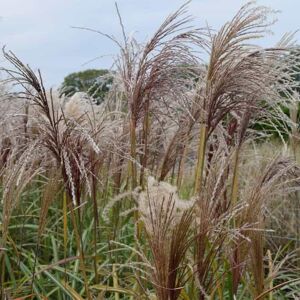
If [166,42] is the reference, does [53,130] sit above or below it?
below

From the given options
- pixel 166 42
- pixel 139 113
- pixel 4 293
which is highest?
pixel 166 42

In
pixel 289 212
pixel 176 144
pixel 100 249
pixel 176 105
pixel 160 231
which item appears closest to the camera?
pixel 160 231

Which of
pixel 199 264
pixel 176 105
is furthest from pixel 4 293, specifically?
pixel 176 105

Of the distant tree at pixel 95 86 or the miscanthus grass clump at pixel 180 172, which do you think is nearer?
the miscanthus grass clump at pixel 180 172

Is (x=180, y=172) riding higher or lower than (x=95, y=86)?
lower

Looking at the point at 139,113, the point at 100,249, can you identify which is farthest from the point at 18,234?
the point at 139,113

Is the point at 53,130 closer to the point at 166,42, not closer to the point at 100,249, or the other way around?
the point at 166,42

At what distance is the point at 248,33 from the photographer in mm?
3271

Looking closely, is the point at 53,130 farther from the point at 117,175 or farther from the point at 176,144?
the point at 117,175

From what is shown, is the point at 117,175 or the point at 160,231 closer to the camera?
the point at 160,231

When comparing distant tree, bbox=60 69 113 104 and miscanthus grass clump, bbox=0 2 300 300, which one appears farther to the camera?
distant tree, bbox=60 69 113 104

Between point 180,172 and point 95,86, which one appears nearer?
point 180,172

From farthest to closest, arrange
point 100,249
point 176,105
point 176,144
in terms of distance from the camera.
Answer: point 100,249 < point 176,144 < point 176,105

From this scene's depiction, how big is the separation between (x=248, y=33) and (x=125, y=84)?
0.63 meters
